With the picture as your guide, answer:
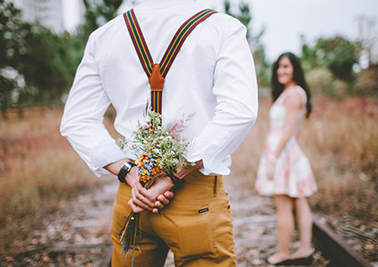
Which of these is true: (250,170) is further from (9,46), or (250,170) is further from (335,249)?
(9,46)

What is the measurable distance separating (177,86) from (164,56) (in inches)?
6.2

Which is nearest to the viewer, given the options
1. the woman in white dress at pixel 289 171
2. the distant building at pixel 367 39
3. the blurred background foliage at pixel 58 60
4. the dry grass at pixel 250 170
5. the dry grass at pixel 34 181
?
the woman in white dress at pixel 289 171

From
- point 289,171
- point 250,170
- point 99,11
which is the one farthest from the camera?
point 99,11

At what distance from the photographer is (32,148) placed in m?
7.30

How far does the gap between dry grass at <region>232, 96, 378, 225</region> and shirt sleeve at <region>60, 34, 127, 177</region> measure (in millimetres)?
3737

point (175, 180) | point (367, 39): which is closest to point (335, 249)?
point (175, 180)

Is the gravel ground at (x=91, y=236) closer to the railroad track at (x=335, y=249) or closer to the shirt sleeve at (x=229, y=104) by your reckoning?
the railroad track at (x=335, y=249)

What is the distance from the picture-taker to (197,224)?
4.07ft

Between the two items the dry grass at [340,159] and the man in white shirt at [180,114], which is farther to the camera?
the dry grass at [340,159]

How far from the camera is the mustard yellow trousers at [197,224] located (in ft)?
4.08

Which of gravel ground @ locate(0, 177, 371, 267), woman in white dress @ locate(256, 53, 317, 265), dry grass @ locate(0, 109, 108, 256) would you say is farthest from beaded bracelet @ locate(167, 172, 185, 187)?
dry grass @ locate(0, 109, 108, 256)

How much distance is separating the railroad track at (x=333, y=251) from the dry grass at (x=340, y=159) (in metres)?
0.82

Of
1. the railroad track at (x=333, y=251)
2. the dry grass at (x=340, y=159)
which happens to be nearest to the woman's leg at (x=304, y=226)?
the railroad track at (x=333, y=251)

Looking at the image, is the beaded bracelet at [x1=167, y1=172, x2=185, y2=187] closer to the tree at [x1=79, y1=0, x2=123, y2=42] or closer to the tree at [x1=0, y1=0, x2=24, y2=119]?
the tree at [x1=0, y1=0, x2=24, y2=119]
